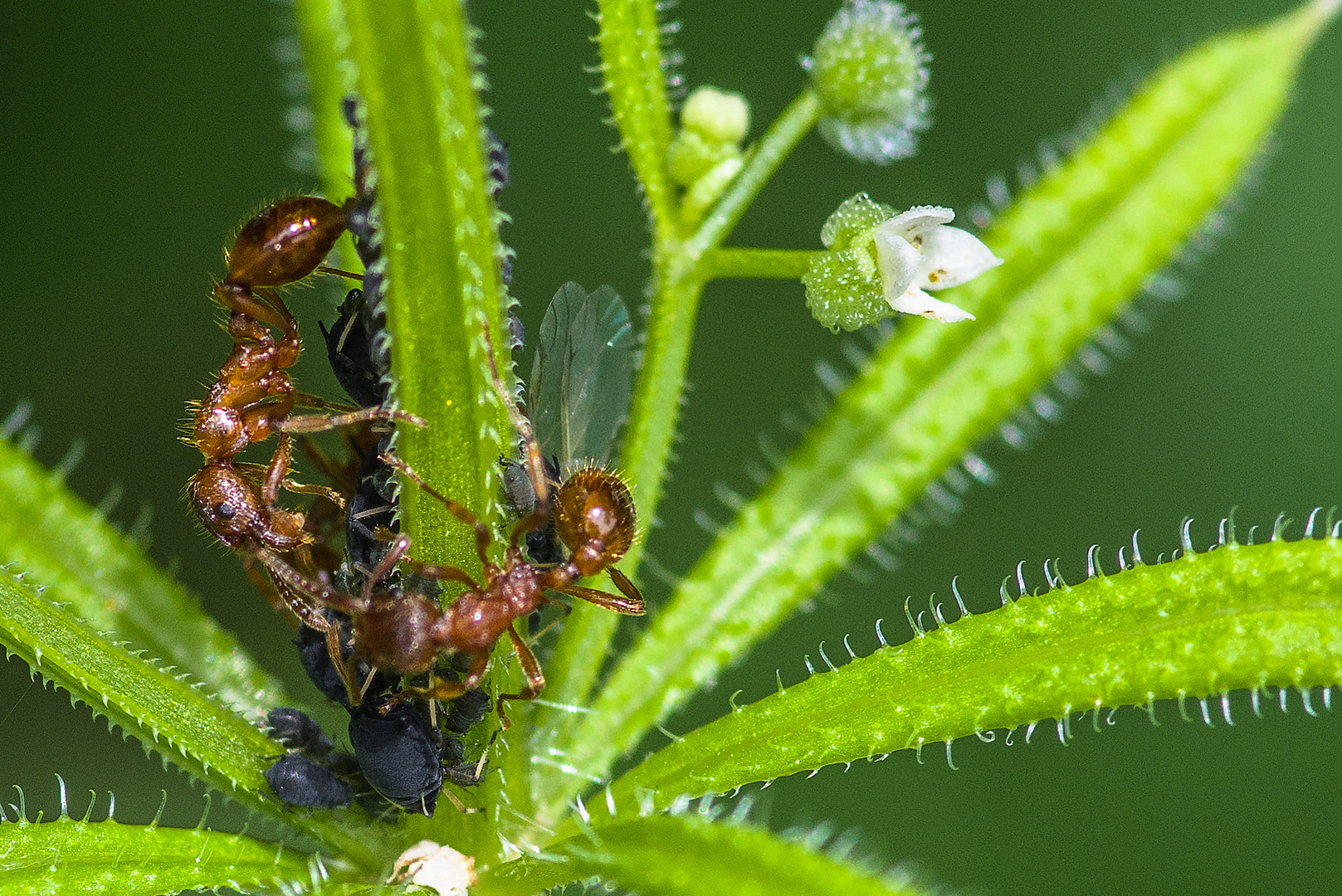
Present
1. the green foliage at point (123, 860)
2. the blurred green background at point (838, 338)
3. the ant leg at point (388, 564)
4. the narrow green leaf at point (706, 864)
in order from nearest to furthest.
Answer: the narrow green leaf at point (706, 864), the green foliage at point (123, 860), the ant leg at point (388, 564), the blurred green background at point (838, 338)

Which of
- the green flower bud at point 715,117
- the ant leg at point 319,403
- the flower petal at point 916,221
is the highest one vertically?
the green flower bud at point 715,117

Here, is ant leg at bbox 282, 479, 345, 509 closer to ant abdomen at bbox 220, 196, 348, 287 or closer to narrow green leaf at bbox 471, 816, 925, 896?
ant abdomen at bbox 220, 196, 348, 287

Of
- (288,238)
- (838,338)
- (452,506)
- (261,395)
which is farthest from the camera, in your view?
(838,338)

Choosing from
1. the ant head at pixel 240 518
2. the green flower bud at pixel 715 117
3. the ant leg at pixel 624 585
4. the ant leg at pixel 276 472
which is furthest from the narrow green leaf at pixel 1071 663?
the green flower bud at pixel 715 117

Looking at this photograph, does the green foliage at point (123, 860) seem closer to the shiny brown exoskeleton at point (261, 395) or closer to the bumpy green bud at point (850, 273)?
the shiny brown exoskeleton at point (261, 395)

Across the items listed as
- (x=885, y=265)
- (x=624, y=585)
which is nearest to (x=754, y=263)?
(x=885, y=265)

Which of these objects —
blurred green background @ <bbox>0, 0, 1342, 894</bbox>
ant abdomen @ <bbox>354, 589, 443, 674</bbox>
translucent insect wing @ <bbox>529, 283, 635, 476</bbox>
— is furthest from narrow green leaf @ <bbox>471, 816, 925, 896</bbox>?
blurred green background @ <bbox>0, 0, 1342, 894</bbox>

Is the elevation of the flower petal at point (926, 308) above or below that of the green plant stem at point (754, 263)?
below

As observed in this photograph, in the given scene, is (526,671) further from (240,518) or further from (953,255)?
(953,255)
